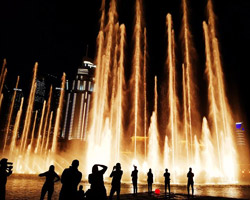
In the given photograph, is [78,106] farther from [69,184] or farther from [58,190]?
[69,184]

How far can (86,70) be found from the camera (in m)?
146

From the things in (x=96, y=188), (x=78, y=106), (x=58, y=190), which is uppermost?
(x=78, y=106)

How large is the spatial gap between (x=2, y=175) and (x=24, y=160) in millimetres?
35137

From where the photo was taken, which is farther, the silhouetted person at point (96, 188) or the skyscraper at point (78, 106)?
the skyscraper at point (78, 106)

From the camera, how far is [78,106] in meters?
135

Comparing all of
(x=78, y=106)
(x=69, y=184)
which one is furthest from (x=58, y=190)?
(x=78, y=106)

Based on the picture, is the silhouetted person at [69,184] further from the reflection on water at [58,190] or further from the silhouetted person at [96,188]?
the reflection on water at [58,190]

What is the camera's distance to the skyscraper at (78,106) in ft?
431

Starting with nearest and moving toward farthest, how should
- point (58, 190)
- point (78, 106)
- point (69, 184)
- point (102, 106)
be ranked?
point (69, 184) < point (58, 190) < point (102, 106) < point (78, 106)

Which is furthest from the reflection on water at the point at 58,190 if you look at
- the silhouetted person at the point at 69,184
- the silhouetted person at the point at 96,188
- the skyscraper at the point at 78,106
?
the skyscraper at the point at 78,106

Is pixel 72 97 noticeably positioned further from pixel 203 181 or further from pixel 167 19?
pixel 203 181

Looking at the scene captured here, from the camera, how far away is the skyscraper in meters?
131

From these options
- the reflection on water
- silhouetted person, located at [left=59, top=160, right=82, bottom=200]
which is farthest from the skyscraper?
silhouetted person, located at [left=59, top=160, right=82, bottom=200]

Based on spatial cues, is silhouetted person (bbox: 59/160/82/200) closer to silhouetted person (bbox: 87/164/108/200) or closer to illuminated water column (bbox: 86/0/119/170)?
silhouetted person (bbox: 87/164/108/200)
